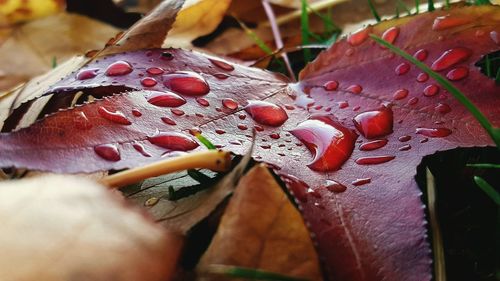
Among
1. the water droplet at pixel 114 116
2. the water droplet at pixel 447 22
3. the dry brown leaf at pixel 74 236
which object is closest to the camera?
the dry brown leaf at pixel 74 236

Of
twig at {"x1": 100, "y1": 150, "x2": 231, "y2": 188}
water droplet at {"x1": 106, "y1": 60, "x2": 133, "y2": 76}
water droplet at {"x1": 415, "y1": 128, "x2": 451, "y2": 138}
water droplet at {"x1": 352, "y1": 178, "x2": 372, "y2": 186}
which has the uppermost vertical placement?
water droplet at {"x1": 106, "y1": 60, "x2": 133, "y2": 76}

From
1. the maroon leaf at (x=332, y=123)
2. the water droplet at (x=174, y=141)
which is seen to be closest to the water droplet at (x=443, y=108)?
the maroon leaf at (x=332, y=123)

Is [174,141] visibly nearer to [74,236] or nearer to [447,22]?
[74,236]

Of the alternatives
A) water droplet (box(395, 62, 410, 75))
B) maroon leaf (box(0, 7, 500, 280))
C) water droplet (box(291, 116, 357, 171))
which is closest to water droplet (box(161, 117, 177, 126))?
maroon leaf (box(0, 7, 500, 280))

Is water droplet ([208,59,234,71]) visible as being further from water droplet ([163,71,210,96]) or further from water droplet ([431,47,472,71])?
water droplet ([431,47,472,71])

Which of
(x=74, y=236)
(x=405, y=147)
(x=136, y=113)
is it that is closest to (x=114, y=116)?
(x=136, y=113)

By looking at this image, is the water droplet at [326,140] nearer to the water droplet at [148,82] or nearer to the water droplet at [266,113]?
the water droplet at [266,113]
